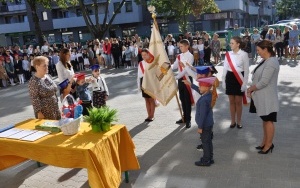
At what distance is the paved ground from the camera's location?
4.71 meters

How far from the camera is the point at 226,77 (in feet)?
20.9

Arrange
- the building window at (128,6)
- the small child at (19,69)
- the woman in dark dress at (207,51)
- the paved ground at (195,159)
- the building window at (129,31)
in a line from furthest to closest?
the building window at (129,31), the building window at (128,6), the woman in dark dress at (207,51), the small child at (19,69), the paved ground at (195,159)

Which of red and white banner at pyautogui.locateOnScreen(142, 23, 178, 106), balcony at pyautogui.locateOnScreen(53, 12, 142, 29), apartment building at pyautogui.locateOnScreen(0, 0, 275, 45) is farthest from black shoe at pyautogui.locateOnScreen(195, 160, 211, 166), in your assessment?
balcony at pyautogui.locateOnScreen(53, 12, 142, 29)

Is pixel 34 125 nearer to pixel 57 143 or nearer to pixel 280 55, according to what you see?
pixel 57 143

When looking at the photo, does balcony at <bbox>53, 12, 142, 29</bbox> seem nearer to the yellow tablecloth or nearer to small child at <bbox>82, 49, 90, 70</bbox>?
small child at <bbox>82, 49, 90, 70</bbox>

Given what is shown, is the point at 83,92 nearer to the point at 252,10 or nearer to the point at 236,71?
the point at 236,71

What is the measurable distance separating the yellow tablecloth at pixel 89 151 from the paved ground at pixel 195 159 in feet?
2.23

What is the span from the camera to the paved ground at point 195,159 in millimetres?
4715

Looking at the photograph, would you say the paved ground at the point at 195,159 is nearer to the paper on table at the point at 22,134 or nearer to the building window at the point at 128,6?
the paper on table at the point at 22,134

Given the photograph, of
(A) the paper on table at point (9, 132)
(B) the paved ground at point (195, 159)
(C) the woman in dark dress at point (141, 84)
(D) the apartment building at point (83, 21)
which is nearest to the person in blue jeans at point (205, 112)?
(B) the paved ground at point (195, 159)

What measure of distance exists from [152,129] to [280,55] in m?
11.9

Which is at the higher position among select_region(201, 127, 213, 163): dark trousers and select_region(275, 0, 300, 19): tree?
select_region(275, 0, 300, 19): tree

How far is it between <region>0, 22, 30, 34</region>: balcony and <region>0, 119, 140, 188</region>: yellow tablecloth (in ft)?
154

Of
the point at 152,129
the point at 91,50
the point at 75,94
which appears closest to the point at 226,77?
the point at 152,129
